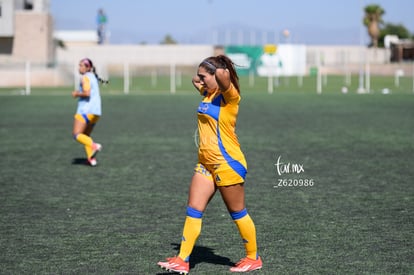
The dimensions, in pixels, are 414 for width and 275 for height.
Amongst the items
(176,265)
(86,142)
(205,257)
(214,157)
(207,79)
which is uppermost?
(207,79)

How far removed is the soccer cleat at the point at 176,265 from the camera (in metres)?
6.20

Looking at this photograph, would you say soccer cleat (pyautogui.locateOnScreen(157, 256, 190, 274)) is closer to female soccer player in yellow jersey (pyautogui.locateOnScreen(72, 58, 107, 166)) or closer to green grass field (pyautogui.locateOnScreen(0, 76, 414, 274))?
green grass field (pyautogui.locateOnScreen(0, 76, 414, 274))

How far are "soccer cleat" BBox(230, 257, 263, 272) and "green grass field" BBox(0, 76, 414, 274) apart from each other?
13cm

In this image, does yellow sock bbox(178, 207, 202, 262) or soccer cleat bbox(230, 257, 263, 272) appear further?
soccer cleat bbox(230, 257, 263, 272)

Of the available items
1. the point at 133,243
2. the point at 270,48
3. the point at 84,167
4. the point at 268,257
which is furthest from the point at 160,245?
the point at 270,48

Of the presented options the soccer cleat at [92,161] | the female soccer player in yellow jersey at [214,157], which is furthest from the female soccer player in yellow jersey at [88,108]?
the female soccer player in yellow jersey at [214,157]

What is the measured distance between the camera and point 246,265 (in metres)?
6.45

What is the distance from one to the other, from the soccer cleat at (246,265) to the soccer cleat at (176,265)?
436mm

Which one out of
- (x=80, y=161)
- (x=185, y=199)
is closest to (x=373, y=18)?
(x=80, y=161)

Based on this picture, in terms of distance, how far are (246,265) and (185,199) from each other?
3667 mm

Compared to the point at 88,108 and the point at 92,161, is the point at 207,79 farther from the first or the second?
the point at 92,161

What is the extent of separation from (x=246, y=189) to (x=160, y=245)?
3.53 meters

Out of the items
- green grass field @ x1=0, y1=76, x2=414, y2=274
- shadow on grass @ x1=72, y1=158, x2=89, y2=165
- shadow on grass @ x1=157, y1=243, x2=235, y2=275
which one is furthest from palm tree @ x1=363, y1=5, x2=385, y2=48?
shadow on grass @ x1=157, y1=243, x2=235, y2=275

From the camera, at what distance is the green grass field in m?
6.91
